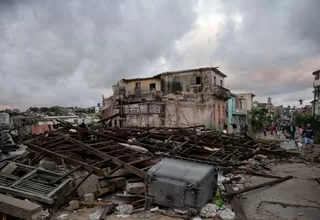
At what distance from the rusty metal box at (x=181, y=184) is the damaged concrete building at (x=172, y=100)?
15056mm

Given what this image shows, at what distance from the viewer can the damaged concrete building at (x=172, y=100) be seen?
896 inches

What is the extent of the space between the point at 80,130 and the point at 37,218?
430 centimetres

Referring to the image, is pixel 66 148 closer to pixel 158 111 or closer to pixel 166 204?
pixel 166 204

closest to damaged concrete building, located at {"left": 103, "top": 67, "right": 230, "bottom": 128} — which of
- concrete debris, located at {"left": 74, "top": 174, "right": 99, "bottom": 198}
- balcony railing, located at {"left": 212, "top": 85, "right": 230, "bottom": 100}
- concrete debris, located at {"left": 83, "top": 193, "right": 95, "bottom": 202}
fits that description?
balcony railing, located at {"left": 212, "top": 85, "right": 230, "bottom": 100}

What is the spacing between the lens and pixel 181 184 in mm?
4305

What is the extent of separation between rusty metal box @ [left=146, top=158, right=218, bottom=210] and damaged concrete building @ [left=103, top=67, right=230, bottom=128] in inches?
593

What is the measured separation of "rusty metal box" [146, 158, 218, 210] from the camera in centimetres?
430

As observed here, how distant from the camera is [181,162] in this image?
16.3 ft

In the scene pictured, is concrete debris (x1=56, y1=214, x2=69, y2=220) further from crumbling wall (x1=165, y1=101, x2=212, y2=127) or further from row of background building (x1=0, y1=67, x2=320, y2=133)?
crumbling wall (x1=165, y1=101, x2=212, y2=127)

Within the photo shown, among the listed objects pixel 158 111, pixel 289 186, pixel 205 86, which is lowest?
pixel 289 186

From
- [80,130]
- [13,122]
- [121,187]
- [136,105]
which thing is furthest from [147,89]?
[121,187]

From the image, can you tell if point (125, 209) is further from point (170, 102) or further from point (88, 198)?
point (170, 102)

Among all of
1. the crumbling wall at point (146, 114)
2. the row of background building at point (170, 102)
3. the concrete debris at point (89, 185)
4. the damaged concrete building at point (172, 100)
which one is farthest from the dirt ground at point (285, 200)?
the crumbling wall at point (146, 114)

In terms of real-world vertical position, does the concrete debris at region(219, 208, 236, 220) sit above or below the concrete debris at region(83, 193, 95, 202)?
below
